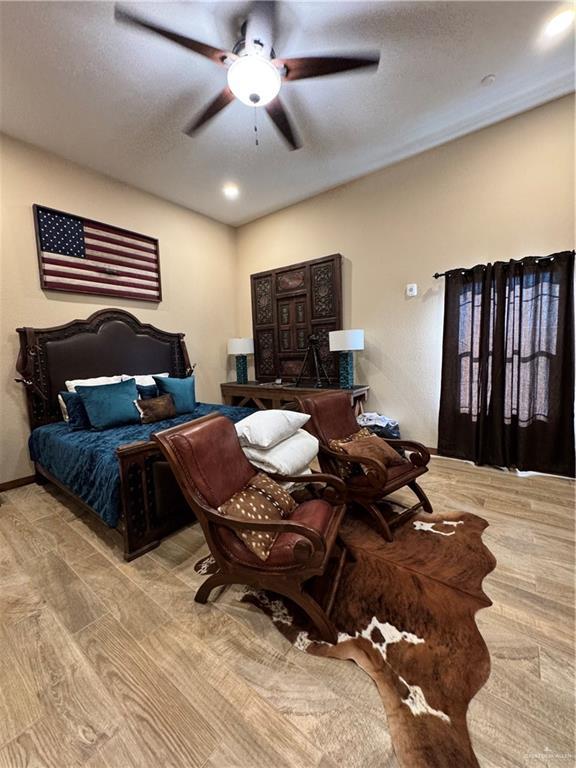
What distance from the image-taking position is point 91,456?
2156 mm

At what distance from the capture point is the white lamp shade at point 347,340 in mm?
3570

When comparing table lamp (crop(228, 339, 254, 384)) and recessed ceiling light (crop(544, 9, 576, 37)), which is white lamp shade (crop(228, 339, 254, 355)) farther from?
recessed ceiling light (crop(544, 9, 576, 37))

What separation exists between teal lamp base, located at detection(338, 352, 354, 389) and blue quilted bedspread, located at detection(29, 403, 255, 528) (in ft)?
4.38

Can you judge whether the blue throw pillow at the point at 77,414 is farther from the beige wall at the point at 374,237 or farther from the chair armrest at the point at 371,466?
the chair armrest at the point at 371,466

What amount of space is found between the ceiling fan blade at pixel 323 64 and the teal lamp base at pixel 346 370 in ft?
8.21

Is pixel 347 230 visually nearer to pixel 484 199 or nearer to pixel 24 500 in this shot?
pixel 484 199

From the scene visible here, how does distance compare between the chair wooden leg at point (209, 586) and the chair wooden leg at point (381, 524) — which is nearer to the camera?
the chair wooden leg at point (209, 586)

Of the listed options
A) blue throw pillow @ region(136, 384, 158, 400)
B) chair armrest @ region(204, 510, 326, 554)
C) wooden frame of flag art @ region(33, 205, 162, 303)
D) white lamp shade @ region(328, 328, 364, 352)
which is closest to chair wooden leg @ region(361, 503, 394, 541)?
chair armrest @ region(204, 510, 326, 554)

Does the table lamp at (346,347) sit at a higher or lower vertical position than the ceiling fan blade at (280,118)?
lower

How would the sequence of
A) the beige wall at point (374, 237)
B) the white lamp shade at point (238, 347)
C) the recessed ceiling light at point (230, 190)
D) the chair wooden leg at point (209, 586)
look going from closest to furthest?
the chair wooden leg at point (209, 586)
the beige wall at point (374, 237)
the recessed ceiling light at point (230, 190)
the white lamp shade at point (238, 347)

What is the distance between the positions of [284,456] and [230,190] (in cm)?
360

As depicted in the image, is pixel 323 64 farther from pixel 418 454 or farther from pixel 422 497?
pixel 422 497

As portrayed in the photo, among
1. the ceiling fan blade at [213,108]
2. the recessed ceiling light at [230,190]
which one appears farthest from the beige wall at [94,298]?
the ceiling fan blade at [213,108]

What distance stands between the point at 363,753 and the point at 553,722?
67 cm
